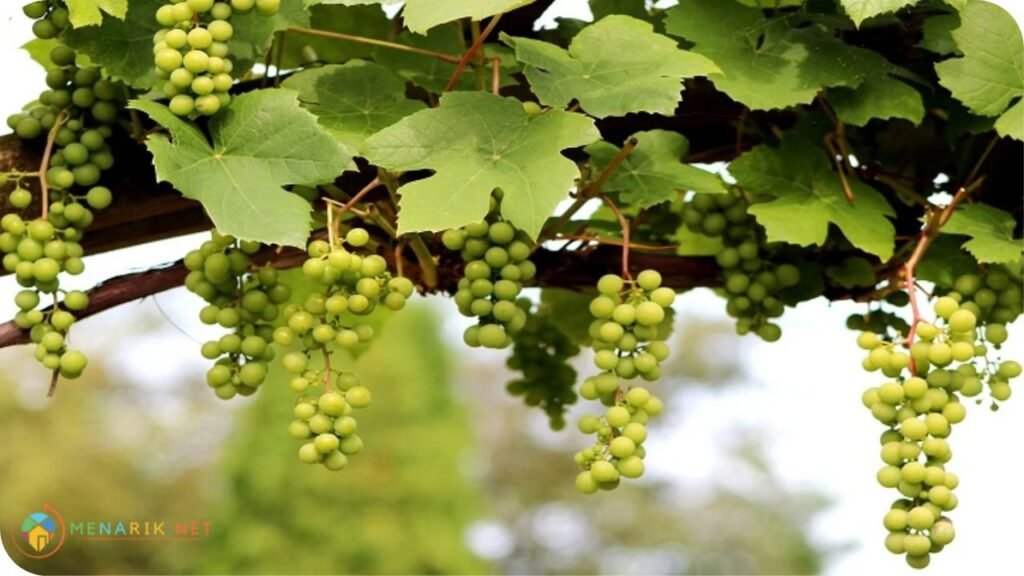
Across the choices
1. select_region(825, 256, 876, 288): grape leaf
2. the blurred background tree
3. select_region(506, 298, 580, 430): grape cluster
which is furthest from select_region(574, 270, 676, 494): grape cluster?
the blurred background tree

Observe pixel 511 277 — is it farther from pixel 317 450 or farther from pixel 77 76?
pixel 77 76

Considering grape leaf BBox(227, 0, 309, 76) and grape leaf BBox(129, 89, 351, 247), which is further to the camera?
grape leaf BBox(227, 0, 309, 76)

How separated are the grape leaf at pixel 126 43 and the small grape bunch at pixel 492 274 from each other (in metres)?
0.28

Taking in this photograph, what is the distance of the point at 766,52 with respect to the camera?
110 centimetres

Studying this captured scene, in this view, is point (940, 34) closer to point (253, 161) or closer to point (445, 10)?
point (445, 10)

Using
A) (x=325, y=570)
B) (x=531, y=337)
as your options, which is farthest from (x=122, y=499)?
(x=531, y=337)

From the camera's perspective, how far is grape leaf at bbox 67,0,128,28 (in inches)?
38.5

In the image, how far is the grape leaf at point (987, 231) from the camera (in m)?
1.11

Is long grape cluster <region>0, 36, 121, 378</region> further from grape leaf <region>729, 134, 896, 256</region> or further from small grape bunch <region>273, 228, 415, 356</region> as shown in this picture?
grape leaf <region>729, 134, 896, 256</region>

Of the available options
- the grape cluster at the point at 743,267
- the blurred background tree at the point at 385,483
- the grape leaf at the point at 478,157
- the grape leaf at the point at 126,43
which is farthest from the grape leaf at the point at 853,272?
the blurred background tree at the point at 385,483

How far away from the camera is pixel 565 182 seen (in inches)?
36.2

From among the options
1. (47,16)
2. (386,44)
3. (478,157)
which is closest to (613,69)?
(478,157)

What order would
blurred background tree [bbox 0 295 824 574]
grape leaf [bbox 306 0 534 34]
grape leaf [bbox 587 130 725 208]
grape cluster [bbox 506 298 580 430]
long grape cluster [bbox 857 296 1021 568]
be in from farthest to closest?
blurred background tree [bbox 0 295 824 574] → grape cluster [bbox 506 298 580 430] → grape leaf [bbox 587 130 725 208] → long grape cluster [bbox 857 296 1021 568] → grape leaf [bbox 306 0 534 34]

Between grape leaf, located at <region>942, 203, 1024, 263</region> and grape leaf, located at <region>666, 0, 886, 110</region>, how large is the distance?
164mm
